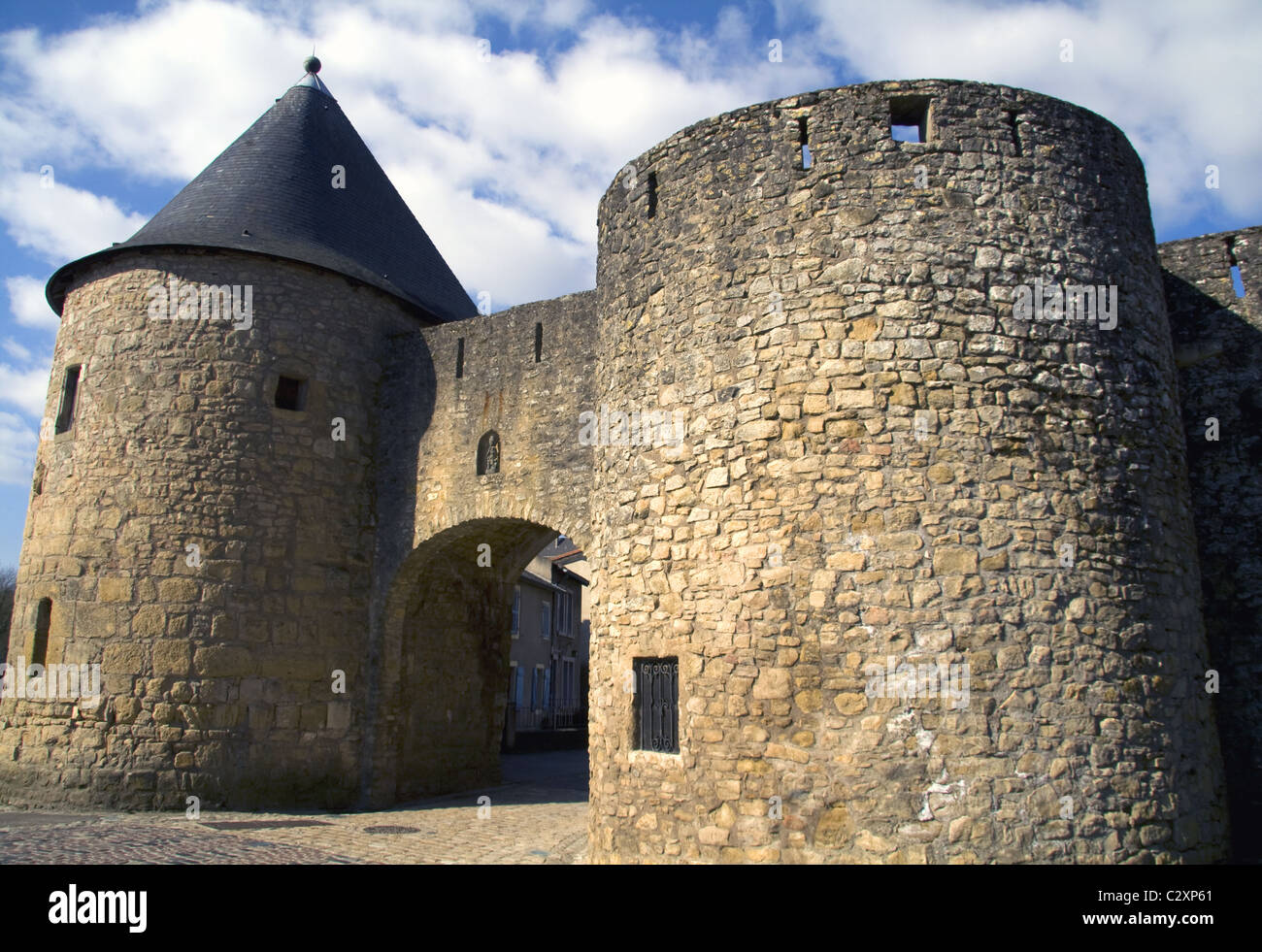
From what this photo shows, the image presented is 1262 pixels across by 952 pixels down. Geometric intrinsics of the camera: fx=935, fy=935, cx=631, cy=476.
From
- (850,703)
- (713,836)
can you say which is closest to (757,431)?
(850,703)

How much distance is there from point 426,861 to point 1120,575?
577 cm

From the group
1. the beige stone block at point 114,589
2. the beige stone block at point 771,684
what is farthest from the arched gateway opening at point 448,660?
the beige stone block at point 771,684

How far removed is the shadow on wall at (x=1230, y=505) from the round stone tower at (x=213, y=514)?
8331mm

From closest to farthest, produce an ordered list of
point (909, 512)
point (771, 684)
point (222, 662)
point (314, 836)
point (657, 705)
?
point (909, 512), point (771, 684), point (657, 705), point (314, 836), point (222, 662)

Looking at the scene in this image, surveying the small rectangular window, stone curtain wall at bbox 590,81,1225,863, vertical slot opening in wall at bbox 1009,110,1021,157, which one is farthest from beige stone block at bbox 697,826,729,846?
the small rectangular window

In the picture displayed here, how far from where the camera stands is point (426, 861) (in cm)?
774

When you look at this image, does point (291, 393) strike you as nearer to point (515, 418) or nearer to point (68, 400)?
point (68, 400)

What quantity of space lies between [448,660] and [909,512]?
25.2 feet

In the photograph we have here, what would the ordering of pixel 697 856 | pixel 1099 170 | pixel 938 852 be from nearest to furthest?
1. pixel 938 852
2. pixel 697 856
3. pixel 1099 170

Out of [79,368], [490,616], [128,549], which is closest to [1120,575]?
[490,616]

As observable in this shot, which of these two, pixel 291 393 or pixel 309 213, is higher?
pixel 309 213

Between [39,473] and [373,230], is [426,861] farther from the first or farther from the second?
[373,230]

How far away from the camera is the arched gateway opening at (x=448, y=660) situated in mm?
11250

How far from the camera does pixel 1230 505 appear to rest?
7.86m
